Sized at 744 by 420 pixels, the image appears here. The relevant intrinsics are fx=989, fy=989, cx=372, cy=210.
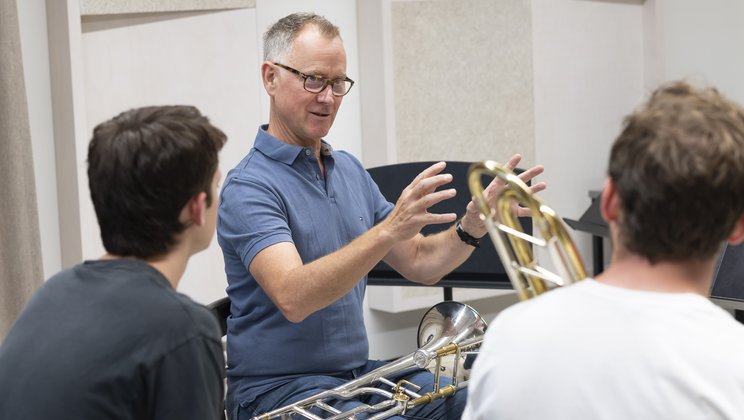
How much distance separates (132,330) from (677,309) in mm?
718

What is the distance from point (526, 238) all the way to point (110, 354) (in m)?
0.62

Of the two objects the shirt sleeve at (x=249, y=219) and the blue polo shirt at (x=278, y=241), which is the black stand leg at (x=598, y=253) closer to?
the blue polo shirt at (x=278, y=241)

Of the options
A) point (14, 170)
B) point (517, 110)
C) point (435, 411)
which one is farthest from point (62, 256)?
point (517, 110)

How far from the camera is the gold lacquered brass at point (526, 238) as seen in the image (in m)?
1.37

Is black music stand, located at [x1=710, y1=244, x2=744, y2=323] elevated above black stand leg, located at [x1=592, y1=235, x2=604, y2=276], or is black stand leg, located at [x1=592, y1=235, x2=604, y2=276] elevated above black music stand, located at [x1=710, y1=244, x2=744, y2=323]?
black music stand, located at [x1=710, y1=244, x2=744, y2=323]

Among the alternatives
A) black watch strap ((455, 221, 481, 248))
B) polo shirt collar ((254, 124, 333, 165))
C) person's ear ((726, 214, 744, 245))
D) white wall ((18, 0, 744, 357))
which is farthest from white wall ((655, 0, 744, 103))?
person's ear ((726, 214, 744, 245))

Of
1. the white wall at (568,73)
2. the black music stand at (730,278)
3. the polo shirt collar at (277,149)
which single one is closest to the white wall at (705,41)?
the white wall at (568,73)

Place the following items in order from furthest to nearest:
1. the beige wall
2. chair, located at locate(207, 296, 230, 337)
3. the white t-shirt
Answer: the beige wall → chair, located at locate(207, 296, 230, 337) → the white t-shirt

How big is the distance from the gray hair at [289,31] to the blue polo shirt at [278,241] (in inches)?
8.1

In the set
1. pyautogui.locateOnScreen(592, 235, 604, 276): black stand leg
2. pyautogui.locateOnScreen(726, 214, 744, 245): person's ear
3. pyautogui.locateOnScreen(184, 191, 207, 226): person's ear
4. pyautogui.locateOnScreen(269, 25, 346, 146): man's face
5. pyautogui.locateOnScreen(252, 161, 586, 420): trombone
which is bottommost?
pyautogui.locateOnScreen(592, 235, 604, 276): black stand leg

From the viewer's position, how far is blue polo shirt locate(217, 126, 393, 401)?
2260mm

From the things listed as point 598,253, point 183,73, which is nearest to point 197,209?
point 183,73

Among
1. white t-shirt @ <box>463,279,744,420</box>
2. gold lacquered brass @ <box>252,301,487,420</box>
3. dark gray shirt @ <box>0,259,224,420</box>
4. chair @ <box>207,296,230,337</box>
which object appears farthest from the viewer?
chair @ <box>207,296,230,337</box>

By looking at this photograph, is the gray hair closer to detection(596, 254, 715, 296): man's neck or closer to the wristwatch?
the wristwatch
